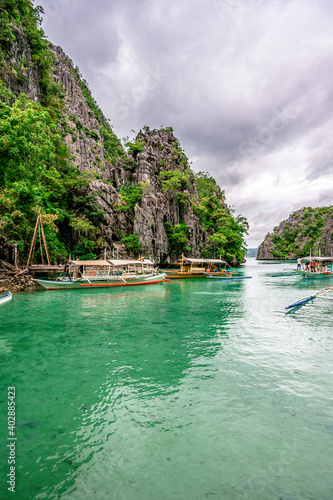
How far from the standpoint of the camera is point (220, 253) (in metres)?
53.6

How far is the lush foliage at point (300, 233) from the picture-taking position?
114 m

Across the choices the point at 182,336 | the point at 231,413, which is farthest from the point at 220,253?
Result: the point at 231,413

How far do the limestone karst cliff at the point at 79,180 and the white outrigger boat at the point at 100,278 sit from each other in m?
5.11

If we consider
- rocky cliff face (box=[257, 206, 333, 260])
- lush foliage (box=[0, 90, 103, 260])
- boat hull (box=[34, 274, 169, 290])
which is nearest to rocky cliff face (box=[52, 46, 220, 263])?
lush foliage (box=[0, 90, 103, 260])

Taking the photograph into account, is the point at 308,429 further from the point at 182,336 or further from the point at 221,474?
the point at 182,336

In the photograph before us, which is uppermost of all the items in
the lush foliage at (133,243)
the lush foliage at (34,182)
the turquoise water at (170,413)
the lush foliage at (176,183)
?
the lush foliage at (176,183)

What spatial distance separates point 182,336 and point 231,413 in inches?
187

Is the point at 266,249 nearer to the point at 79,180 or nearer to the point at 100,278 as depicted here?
the point at 79,180

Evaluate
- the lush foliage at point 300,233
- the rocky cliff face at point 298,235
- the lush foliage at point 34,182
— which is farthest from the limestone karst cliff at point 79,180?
the lush foliage at point 300,233

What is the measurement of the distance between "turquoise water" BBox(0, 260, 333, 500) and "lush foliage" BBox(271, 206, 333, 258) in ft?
386

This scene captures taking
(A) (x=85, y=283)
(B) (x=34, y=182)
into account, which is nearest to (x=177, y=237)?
(A) (x=85, y=283)

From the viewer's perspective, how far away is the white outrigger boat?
23.5 metres

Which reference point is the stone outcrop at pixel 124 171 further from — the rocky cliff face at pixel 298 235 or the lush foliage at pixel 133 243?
the rocky cliff face at pixel 298 235

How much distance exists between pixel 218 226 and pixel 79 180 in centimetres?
3180
